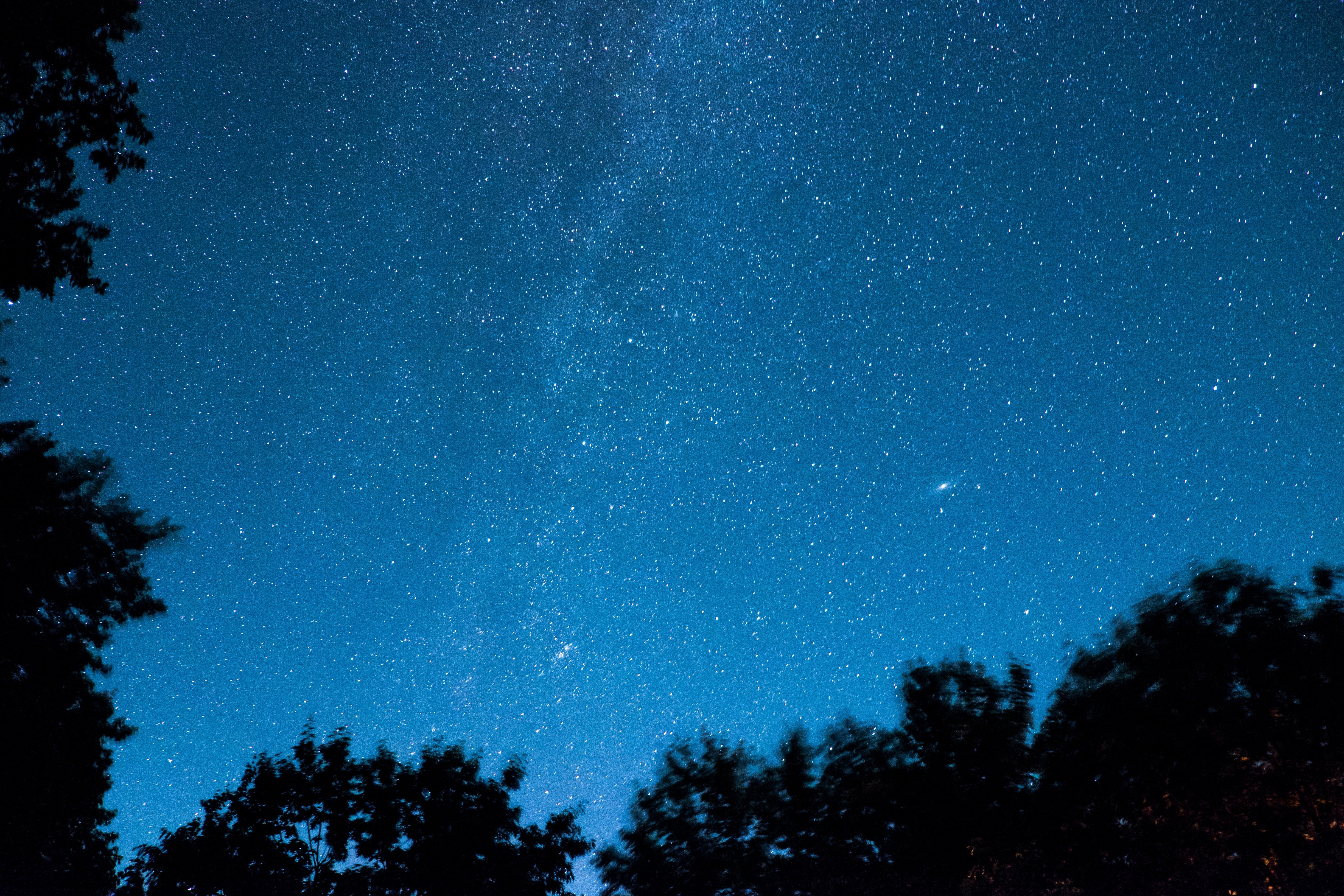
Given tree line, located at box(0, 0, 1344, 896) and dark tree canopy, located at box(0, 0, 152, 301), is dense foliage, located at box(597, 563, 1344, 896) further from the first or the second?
dark tree canopy, located at box(0, 0, 152, 301)

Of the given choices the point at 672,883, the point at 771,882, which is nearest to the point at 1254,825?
the point at 771,882

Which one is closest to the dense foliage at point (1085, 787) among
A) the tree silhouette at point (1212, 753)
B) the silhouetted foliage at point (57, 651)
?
the tree silhouette at point (1212, 753)

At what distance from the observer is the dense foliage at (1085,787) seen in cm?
1520

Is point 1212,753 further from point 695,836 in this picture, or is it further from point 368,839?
point 368,839

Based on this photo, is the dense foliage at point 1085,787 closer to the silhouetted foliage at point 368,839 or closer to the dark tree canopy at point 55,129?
the silhouetted foliage at point 368,839

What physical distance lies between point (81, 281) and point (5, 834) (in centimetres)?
1686

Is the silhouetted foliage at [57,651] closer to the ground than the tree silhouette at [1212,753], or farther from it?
farther from it

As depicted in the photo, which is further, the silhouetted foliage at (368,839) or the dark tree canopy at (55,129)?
the silhouetted foliage at (368,839)

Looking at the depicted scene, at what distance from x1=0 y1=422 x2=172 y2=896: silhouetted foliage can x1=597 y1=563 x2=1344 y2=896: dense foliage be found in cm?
1456

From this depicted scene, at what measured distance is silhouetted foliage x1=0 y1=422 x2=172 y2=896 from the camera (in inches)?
671

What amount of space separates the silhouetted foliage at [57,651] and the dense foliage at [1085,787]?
14.6 metres

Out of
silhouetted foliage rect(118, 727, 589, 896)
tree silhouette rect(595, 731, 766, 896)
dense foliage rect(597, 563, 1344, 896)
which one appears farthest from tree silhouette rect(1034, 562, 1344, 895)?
silhouetted foliage rect(118, 727, 589, 896)

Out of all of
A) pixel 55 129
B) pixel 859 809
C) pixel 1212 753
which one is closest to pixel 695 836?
pixel 859 809

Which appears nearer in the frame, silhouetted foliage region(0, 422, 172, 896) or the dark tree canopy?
the dark tree canopy
